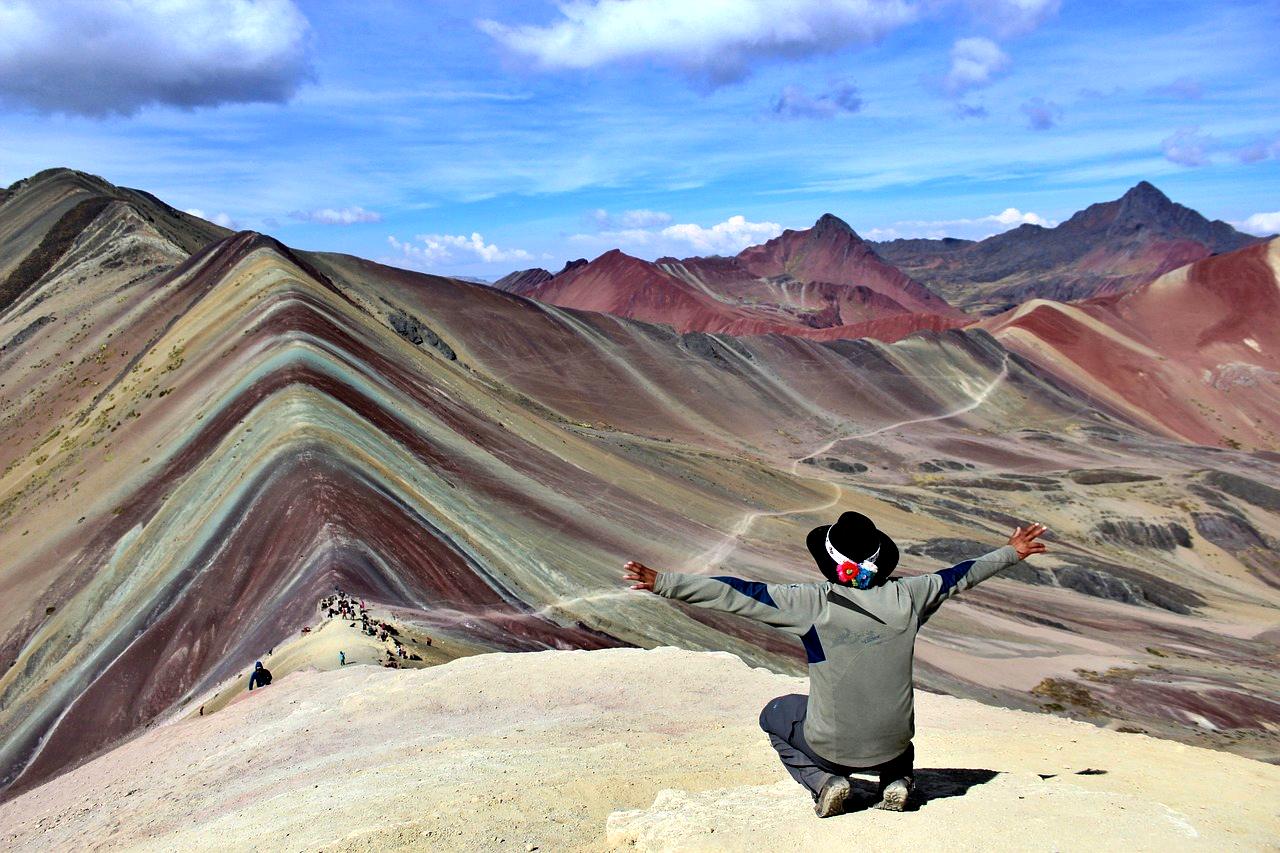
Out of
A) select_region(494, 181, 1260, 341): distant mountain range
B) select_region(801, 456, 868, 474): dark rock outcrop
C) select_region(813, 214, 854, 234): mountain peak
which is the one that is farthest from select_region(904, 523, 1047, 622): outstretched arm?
select_region(813, 214, 854, 234): mountain peak

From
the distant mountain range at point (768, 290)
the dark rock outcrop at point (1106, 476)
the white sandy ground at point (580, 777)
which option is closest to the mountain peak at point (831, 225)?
the distant mountain range at point (768, 290)

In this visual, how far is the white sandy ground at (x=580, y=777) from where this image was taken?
487cm

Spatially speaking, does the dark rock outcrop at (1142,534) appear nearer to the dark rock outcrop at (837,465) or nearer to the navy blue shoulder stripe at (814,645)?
the dark rock outcrop at (837,465)

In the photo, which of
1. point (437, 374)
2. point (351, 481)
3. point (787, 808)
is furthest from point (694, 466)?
point (787, 808)

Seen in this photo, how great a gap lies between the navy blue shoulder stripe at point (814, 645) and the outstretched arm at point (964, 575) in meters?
0.59

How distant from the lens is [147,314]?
44.8m

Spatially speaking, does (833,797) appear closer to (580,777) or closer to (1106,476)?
(580,777)

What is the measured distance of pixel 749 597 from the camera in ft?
16.3

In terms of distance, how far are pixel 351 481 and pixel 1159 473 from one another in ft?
197

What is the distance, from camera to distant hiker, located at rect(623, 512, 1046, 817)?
4.90m

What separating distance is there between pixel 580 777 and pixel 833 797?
2013 millimetres

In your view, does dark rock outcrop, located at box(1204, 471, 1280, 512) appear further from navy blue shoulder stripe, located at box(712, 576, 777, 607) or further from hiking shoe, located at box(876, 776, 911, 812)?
navy blue shoulder stripe, located at box(712, 576, 777, 607)

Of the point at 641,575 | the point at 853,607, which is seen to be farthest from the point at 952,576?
the point at 641,575

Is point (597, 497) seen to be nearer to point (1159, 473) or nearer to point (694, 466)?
point (694, 466)
